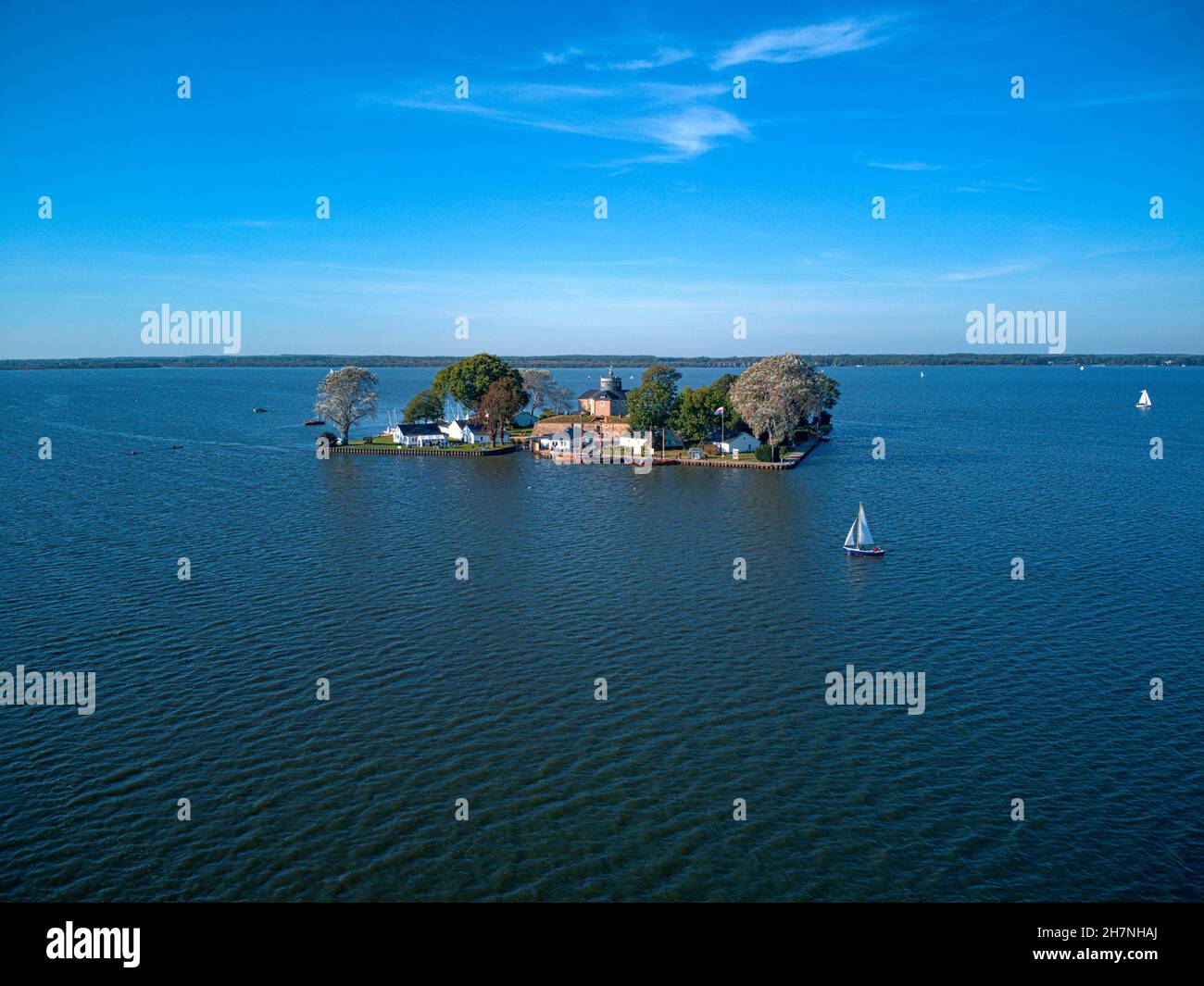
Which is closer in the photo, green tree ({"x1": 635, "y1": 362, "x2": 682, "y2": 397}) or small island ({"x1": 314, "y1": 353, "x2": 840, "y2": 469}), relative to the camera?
small island ({"x1": 314, "y1": 353, "x2": 840, "y2": 469})

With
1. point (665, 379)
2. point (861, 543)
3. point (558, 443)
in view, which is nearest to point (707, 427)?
point (665, 379)

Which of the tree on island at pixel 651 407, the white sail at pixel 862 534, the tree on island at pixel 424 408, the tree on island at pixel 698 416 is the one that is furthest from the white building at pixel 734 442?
the white sail at pixel 862 534

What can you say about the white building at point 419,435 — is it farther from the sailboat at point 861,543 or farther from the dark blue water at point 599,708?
the sailboat at point 861,543

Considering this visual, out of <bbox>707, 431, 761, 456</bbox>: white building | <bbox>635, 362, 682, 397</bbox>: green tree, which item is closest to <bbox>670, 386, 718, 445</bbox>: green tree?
<bbox>707, 431, 761, 456</bbox>: white building

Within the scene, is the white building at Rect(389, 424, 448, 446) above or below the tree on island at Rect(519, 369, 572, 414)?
below

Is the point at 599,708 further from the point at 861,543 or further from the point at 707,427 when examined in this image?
the point at 707,427

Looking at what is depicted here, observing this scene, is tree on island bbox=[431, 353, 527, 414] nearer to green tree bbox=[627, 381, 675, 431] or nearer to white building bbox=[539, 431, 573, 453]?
white building bbox=[539, 431, 573, 453]
